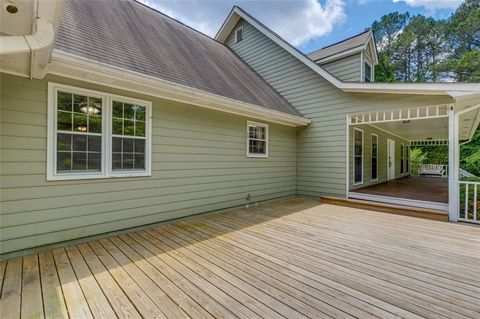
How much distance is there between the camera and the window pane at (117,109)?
4.07 metres

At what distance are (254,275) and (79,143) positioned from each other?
3.24m

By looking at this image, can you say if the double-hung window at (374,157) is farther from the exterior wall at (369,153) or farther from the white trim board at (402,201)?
the white trim board at (402,201)

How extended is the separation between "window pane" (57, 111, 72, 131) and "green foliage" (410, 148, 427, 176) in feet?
67.6

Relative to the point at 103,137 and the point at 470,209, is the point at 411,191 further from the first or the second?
the point at 103,137

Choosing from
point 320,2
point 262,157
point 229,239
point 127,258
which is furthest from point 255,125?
point 320,2

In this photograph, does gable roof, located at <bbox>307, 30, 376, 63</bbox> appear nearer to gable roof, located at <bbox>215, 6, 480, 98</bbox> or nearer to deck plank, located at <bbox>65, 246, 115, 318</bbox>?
gable roof, located at <bbox>215, 6, 480, 98</bbox>

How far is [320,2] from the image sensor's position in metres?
11.0

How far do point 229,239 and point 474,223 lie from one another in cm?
511

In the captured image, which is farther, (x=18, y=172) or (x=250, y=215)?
(x=250, y=215)

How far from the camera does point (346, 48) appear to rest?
8375 millimetres

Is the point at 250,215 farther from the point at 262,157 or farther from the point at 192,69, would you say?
the point at 192,69

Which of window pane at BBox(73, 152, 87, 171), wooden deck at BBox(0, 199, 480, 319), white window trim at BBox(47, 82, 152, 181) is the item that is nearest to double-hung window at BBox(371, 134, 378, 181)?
wooden deck at BBox(0, 199, 480, 319)

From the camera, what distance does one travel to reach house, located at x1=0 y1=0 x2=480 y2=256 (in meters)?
3.16

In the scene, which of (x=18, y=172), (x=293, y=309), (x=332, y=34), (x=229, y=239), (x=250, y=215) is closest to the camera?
(x=293, y=309)
